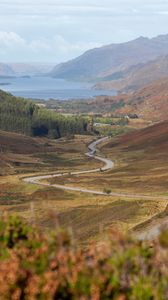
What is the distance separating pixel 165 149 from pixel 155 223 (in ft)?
395

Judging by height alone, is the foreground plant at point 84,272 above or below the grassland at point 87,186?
above

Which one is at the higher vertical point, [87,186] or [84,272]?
[84,272]

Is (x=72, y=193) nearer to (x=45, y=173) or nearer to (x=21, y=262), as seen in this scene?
(x=45, y=173)

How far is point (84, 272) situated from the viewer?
68.1 ft

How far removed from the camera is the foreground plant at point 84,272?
2038cm

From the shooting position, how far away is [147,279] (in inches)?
798

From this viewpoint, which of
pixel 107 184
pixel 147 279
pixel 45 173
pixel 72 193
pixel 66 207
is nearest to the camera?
pixel 147 279

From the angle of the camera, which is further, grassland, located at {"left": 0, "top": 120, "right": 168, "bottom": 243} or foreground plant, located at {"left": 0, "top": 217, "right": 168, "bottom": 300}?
grassland, located at {"left": 0, "top": 120, "right": 168, "bottom": 243}

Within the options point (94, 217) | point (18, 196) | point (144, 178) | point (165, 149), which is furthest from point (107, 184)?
point (165, 149)

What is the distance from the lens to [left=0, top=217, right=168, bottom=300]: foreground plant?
20375 millimetres

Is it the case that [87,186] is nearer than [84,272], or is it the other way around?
[84,272]

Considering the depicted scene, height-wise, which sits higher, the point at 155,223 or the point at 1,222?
the point at 1,222

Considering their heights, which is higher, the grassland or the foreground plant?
the foreground plant

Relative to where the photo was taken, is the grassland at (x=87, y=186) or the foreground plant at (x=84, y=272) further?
the grassland at (x=87, y=186)
